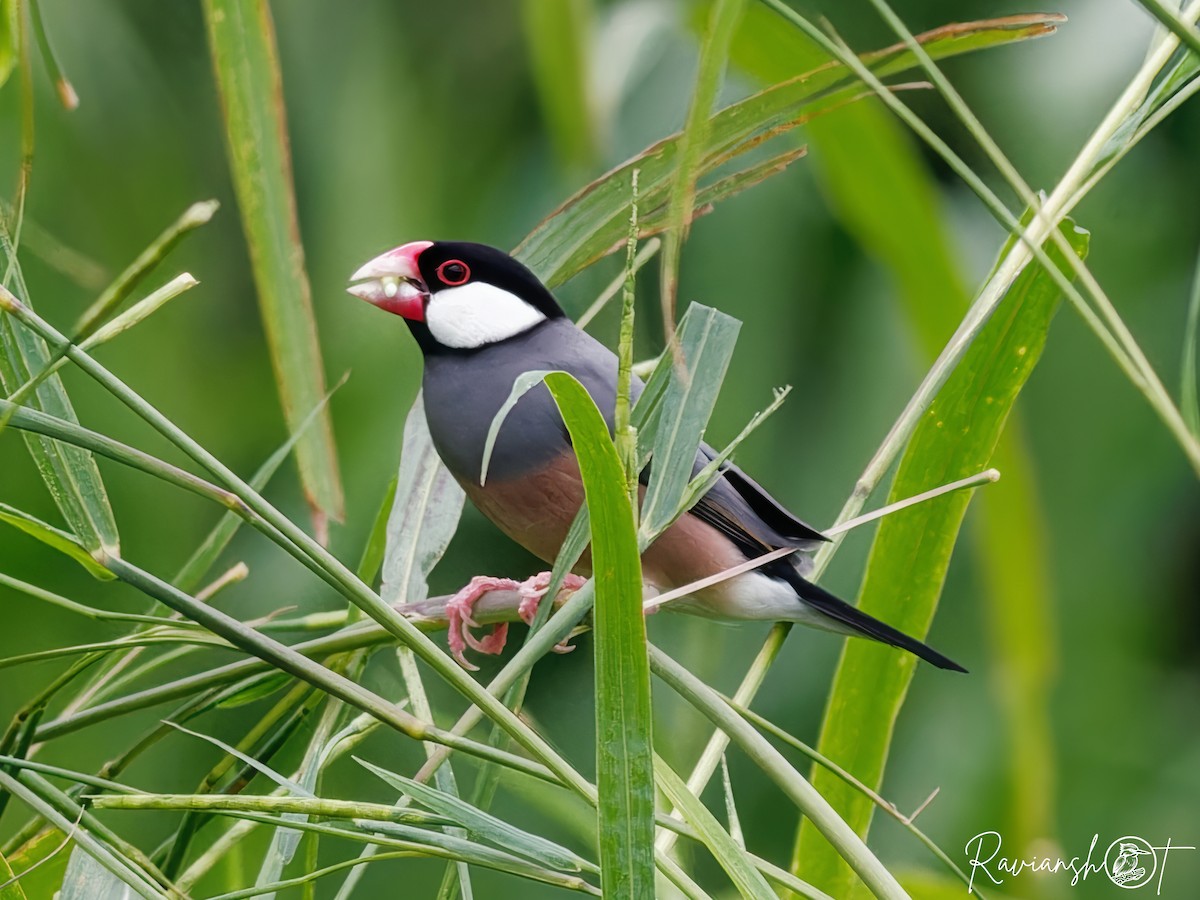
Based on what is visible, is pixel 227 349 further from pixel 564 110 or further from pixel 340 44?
pixel 564 110

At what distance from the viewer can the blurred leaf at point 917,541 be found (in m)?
0.78

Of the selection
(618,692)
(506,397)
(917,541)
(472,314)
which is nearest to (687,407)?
(618,692)

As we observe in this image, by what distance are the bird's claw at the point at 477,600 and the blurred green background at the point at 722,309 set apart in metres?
0.36

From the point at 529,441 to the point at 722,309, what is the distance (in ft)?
2.35

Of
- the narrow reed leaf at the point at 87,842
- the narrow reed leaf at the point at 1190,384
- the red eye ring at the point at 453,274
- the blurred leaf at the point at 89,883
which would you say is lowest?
the blurred leaf at the point at 89,883

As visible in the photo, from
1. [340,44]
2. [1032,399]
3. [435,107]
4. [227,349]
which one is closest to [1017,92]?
[1032,399]

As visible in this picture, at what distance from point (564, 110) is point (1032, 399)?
4.14ft

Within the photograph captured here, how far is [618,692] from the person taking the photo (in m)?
0.50

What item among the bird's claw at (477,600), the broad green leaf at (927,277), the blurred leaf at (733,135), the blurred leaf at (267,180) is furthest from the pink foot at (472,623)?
the broad green leaf at (927,277)

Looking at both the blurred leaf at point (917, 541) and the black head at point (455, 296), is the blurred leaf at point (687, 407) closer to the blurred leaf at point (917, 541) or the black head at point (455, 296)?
the blurred leaf at point (917, 541)

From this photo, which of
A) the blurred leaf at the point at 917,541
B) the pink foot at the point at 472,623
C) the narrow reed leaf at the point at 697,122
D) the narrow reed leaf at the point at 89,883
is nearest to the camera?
the narrow reed leaf at the point at 697,122

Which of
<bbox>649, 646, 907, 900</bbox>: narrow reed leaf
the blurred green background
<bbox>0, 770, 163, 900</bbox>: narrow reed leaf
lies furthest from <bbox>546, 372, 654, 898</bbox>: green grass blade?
the blurred green background

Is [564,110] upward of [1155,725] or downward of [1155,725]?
upward

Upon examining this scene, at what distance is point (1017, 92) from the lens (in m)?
1.90
